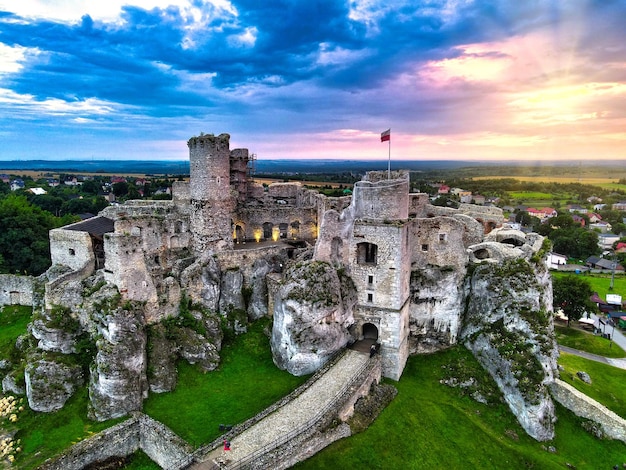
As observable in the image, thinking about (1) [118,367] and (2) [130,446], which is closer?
(2) [130,446]

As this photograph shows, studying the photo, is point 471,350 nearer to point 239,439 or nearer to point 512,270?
point 512,270

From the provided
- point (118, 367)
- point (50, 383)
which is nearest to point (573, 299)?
point (118, 367)

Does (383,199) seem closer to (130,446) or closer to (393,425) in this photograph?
(393,425)

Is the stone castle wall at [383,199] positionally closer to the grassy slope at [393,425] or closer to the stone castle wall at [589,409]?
the grassy slope at [393,425]

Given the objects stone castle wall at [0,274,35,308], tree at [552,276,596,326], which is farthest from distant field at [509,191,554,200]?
stone castle wall at [0,274,35,308]

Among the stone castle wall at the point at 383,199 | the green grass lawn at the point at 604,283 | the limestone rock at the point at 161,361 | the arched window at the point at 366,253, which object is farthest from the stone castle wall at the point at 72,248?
the green grass lawn at the point at 604,283

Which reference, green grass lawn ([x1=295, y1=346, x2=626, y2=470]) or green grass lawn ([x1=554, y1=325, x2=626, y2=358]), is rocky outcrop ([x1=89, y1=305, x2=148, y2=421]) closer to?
green grass lawn ([x1=295, y1=346, x2=626, y2=470])
